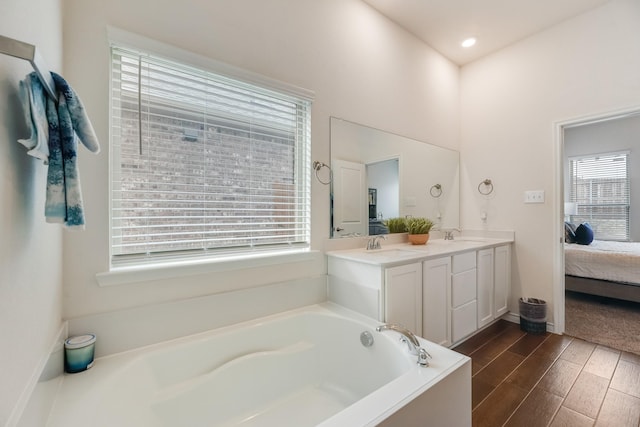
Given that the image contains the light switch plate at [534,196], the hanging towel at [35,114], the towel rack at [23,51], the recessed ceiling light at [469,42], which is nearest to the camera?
the towel rack at [23,51]

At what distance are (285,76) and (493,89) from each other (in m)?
2.51

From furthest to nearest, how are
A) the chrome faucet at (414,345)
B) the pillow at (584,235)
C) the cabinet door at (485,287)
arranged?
the pillow at (584,235)
the cabinet door at (485,287)
the chrome faucet at (414,345)

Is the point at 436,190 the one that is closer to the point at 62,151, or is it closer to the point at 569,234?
the point at 569,234

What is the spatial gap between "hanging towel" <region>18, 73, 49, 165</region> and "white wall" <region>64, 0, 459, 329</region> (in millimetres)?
612

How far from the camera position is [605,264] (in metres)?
3.18

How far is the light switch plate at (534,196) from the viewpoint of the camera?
2719mm

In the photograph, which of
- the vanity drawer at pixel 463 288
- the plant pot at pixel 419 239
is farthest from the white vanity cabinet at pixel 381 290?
the plant pot at pixel 419 239

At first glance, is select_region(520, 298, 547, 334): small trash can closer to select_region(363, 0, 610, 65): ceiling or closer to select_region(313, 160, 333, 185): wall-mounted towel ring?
select_region(313, 160, 333, 185): wall-mounted towel ring

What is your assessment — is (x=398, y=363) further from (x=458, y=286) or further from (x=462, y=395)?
(x=458, y=286)

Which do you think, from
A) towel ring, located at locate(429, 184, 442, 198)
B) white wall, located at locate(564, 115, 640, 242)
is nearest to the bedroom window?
white wall, located at locate(564, 115, 640, 242)

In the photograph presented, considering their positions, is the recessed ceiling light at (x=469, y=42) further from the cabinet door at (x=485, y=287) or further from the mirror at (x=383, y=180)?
the cabinet door at (x=485, y=287)

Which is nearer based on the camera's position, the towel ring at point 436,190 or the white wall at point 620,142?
the towel ring at point 436,190

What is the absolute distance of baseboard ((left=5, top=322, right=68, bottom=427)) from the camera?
2.35 feet

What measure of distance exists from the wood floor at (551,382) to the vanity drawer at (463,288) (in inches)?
16.1
